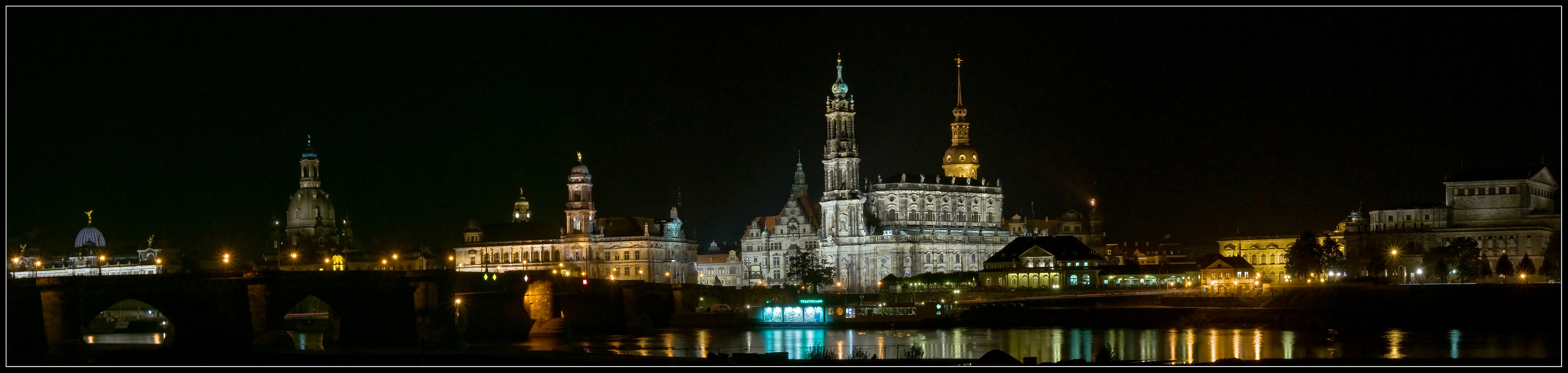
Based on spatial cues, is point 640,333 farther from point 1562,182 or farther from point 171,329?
point 1562,182

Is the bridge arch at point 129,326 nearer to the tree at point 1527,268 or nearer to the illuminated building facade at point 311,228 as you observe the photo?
the illuminated building facade at point 311,228

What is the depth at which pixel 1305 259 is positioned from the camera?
123750 mm

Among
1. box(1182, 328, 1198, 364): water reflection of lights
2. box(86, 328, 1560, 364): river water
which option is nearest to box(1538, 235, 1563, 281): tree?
box(86, 328, 1560, 364): river water

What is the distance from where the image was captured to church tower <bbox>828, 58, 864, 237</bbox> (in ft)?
506

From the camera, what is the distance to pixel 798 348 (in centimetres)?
8519

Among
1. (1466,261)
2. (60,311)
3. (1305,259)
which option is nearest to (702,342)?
(60,311)

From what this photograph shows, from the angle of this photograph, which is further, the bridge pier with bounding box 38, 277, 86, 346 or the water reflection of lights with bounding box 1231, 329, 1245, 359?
the water reflection of lights with bounding box 1231, 329, 1245, 359

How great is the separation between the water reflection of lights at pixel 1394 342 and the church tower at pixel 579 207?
289 ft

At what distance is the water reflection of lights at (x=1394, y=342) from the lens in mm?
72688

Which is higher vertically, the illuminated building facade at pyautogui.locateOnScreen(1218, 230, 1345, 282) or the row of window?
the row of window

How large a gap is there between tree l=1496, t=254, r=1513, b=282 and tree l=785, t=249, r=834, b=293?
54208 mm

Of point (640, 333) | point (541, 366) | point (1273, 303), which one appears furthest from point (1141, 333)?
point (541, 366)

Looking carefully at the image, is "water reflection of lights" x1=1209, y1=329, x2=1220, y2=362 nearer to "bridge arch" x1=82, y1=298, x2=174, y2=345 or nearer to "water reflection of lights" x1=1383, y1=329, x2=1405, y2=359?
"water reflection of lights" x1=1383, y1=329, x2=1405, y2=359

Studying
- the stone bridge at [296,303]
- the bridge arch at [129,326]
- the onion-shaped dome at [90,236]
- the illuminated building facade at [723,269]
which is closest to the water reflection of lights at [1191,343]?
the stone bridge at [296,303]
